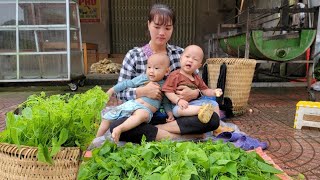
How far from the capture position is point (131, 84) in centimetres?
228

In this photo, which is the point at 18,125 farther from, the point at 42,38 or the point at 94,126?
the point at 42,38

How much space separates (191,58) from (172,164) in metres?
1.28

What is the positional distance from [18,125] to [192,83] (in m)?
1.42

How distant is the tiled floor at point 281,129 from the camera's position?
83.4 inches

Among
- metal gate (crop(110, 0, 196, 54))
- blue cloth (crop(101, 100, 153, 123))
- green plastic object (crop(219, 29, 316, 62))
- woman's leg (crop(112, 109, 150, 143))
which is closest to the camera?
woman's leg (crop(112, 109, 150, 143))

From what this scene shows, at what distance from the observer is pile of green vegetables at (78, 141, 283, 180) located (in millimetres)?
1081

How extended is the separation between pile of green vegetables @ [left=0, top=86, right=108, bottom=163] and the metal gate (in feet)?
23.2

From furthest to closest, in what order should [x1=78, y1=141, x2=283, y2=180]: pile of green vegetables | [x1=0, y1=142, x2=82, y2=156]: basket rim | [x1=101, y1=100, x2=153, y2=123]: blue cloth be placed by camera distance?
[x1=101, y1=100, x2=153, y2=123]: blue cloth
[x1=0, y1=142, x2=82, y2=156]: basket rim
[x1=78, y1=141, x2=283, y2=180]: pile of green vegetables

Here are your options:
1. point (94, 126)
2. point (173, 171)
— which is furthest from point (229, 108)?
point (173, 171)

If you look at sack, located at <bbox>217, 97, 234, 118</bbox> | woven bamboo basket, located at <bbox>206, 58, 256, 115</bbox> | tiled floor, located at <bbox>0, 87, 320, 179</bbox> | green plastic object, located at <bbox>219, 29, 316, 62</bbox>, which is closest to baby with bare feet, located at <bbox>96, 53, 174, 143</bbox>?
tiled floor, located at <bbox>0, 87, 320, 179</bbox>

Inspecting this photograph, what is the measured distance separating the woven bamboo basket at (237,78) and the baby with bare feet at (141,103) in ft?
4.43

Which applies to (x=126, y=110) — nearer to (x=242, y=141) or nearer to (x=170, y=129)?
(x=170, y=129)

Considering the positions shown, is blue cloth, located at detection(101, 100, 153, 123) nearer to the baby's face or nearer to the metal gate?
the baby's face

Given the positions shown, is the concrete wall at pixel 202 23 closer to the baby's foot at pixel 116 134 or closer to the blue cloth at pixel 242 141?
the blue cloth at pixel 242 141
